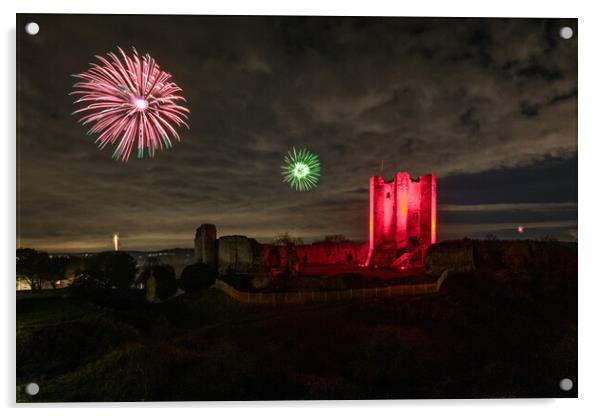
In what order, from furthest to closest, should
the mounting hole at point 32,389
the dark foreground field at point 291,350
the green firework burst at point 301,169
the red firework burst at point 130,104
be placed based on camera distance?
the green firework burst at point 301,169 < the red firework burst at point 130,104 < the dark foreground field at point 291,350 < the mounting hole at point 32,389

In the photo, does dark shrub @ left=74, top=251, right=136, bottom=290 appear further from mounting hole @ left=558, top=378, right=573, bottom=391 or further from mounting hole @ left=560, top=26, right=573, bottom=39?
mounting hole @ left=560, top=26, right=573, bottom=39

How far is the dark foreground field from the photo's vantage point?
631 centimetres

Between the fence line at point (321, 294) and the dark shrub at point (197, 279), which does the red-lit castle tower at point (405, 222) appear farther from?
the dark shrub at point (197, 279)

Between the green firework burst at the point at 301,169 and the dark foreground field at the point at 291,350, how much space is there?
228 centimetres

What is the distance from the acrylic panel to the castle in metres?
0.18

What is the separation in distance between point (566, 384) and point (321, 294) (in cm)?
438

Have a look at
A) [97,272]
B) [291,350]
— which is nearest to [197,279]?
[97,272]

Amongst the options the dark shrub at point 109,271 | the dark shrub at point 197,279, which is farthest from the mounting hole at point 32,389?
the dark shrub at point 197,279

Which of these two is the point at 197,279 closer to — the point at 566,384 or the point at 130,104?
the point at 130,104

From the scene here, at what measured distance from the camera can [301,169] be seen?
23.2ft

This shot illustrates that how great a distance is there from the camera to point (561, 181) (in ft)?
22.2

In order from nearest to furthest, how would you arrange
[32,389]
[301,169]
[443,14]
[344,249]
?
[32,389], [443,14], [301,169], [344,249]

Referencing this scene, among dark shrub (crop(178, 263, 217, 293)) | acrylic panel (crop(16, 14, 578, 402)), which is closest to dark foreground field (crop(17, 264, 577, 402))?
acrylic panel (crop(16, 14, 578, 402))

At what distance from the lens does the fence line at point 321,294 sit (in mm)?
7277
